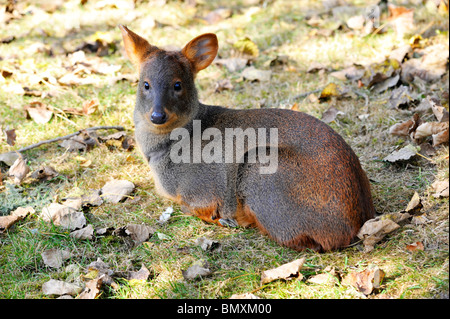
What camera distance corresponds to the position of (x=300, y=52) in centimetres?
705

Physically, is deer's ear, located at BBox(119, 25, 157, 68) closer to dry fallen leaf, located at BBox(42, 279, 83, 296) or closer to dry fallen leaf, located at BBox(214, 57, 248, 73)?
dry fallen leaf, located at BBox(42, 279, 83, 296)

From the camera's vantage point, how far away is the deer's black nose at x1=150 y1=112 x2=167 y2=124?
3.99 metres

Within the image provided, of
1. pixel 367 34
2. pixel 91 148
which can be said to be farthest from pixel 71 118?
pixel 367 34

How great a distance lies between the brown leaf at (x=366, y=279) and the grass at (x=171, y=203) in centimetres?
5

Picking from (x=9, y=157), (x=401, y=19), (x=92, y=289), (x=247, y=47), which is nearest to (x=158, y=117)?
(x=92, y=289)

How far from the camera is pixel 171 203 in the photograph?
178 inches

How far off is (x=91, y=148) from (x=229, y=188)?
6.65 feet

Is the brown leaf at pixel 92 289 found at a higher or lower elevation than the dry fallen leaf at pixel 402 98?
lower

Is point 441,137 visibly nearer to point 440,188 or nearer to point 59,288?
point 440,188

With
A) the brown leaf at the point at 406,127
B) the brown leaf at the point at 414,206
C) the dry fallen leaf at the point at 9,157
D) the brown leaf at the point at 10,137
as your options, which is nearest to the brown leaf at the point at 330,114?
the brown leaf at the point at 406,127

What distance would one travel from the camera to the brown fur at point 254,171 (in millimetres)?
3557

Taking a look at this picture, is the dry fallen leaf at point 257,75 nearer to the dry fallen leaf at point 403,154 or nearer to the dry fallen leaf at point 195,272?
the dry fallen leaf at point 403,154

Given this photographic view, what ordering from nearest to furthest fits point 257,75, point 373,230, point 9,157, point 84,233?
point 373,230 → point 84,233 → point 9,157 → point 257,75

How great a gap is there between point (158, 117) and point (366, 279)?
81.9 inches
